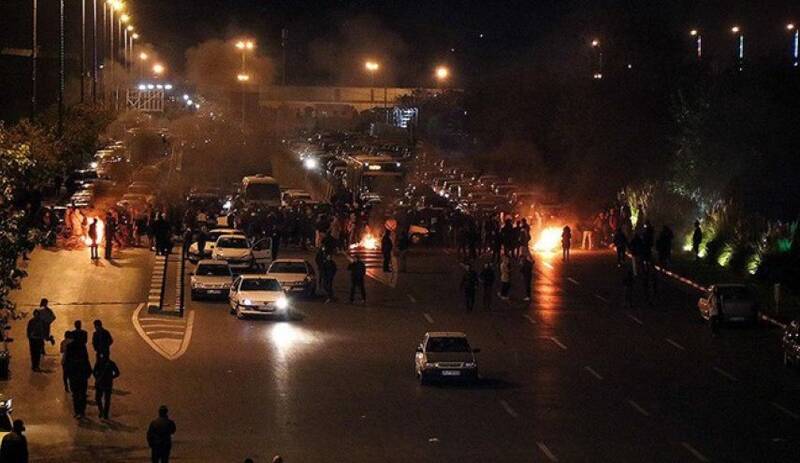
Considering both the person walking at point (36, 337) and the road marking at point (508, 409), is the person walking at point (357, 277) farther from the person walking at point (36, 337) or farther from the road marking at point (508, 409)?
the road marking at point (508, 409)

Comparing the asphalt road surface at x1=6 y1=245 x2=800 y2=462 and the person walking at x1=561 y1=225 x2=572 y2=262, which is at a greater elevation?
the person walking at x1=561 y1=225 x2=572 y2=262

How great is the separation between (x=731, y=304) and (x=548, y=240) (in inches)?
756

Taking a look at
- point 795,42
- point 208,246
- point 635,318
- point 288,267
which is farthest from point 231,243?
point 795,42

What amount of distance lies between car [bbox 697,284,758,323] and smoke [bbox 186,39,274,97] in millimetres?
102347

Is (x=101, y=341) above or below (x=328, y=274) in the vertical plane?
below

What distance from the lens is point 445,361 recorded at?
105 feet

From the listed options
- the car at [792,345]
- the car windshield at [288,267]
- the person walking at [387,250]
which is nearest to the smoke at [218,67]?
the person walking at [387,250]

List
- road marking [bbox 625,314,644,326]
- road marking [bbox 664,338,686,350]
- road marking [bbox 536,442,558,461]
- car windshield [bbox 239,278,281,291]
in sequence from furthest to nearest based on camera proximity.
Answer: car windshield [bbox 239,278,281,291]
road marking [bbox 625,314,644,326]
road marking [bbox 664,338,686,350]
road marking [bbox 536,442,558,461]

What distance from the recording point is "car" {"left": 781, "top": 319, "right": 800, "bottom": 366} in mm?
34438

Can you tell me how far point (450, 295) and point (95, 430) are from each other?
19455mm

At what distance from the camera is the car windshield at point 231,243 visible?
5003 cm

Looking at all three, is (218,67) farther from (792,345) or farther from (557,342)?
(792,345)

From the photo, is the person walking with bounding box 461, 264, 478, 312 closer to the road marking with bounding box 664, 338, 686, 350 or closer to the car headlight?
the car headlight

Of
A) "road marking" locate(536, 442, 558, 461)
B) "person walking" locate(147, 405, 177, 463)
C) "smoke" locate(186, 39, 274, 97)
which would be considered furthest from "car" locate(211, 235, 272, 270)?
"smoke" locate(186, 39, 274, 97)
